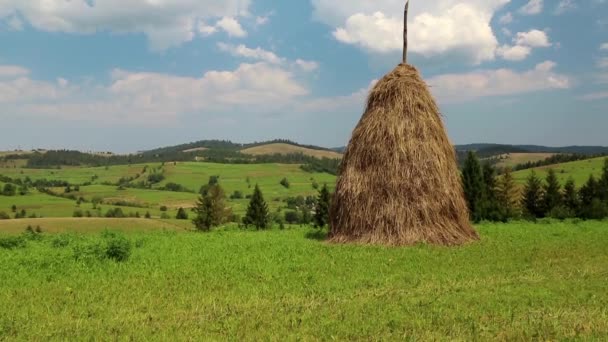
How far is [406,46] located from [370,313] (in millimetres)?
15211

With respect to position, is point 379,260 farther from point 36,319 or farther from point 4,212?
point 4,212

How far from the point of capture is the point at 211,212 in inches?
Answer: 2270

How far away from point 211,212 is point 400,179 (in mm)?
43336

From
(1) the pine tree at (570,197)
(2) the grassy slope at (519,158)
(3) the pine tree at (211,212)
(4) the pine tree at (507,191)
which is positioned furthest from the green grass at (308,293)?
(2) the grassy slope at (519,158)

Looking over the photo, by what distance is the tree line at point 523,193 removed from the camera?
131ft

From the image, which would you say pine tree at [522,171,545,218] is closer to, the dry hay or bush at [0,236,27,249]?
the dry hay

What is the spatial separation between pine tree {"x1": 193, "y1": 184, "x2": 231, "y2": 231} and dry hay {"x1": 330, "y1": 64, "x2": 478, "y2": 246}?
37513 mm

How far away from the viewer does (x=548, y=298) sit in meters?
8.69

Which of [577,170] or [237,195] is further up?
[577,170]

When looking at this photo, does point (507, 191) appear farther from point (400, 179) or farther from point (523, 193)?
point (400, 179)

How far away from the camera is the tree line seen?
3988cm

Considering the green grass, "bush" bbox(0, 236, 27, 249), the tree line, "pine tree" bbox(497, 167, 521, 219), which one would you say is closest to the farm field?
"pine tree" bbox(497, 167, 521, 219)

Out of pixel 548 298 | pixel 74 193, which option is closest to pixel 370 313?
pixel 548 298

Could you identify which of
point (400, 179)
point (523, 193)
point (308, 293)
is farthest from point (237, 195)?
point (308, 293)
